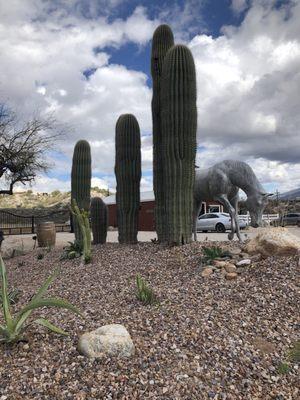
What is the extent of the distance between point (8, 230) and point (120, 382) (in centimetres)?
2332

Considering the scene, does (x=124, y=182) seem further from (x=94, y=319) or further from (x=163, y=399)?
(x=163, y=399)

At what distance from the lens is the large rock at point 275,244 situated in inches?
239

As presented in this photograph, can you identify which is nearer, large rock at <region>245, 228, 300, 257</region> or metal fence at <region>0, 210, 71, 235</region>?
large rock at <region>245, 228, 300, 257</region>

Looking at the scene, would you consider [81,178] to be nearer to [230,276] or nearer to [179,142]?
[179,142]

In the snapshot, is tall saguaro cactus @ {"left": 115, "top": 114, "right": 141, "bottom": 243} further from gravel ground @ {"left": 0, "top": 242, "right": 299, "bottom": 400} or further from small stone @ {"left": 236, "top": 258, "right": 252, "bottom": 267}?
small stone @ {"left": 236, "top": 258, "right": 252, "bottom": 267}

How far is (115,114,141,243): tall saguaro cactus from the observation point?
9695mm

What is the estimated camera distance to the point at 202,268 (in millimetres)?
6188

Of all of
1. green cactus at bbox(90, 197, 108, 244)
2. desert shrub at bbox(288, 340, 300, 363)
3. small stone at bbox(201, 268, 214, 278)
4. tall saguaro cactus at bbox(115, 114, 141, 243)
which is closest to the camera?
desert shrub at bbox(288, 340, 300, 363)

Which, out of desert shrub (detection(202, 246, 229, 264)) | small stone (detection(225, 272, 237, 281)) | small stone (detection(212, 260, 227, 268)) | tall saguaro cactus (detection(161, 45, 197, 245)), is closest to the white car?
tall saguaro cactus (detection(161, 45, 197, 245))

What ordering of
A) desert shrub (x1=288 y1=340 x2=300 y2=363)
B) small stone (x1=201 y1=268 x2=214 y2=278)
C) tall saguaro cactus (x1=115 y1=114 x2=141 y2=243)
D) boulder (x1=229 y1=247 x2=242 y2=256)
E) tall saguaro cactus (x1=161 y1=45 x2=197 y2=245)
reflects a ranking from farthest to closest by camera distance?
tall saguaro cactus (x1=115 y1=114 x2=141 y2=243) < tall saguaro cactus (x1=161 y1=45 x2=197 y2=245) < boulder (x1=229 y1=247 x2=242 y2=256) < small stone (x1=201 y1=268 x2=214 y2=278) < desert shrub (x1=288 y1=340 x2=300 y2=363)

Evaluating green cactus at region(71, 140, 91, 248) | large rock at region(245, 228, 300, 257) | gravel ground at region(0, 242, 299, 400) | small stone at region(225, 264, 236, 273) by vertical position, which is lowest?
gravel ground at region(0, 242, 299, 400)

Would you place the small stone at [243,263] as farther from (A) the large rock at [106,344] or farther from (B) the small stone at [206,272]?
(A) the large rock at [106,344]

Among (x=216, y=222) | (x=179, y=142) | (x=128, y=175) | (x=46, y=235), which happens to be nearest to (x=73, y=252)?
(x=128, y=175)

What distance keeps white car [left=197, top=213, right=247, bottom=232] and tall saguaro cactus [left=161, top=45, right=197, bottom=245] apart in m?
15.4
